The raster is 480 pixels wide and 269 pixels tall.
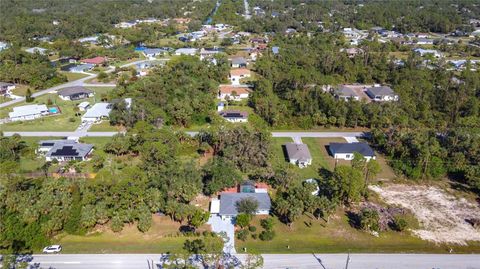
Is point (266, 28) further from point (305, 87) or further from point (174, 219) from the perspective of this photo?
point (174, 219)

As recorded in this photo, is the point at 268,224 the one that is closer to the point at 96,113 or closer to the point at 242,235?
the point at 242,235

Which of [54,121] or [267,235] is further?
[54,121]

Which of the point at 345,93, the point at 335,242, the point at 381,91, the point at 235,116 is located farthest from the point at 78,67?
the point at 335,242

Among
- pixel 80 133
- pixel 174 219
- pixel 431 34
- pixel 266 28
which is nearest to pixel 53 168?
pixel 80 133

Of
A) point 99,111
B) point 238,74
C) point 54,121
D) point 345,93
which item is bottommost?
point 54,121

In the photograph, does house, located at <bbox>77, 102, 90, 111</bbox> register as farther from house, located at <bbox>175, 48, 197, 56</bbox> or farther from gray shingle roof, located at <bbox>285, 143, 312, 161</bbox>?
house, located at <bbox>175, 48, 197, 56</bbox>

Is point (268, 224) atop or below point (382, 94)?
below

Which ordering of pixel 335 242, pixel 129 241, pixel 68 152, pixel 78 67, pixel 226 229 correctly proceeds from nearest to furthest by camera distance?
pixel 129 241
pixel 335 242
pixel 226 229
pixel 68 152
pixel 78 67
